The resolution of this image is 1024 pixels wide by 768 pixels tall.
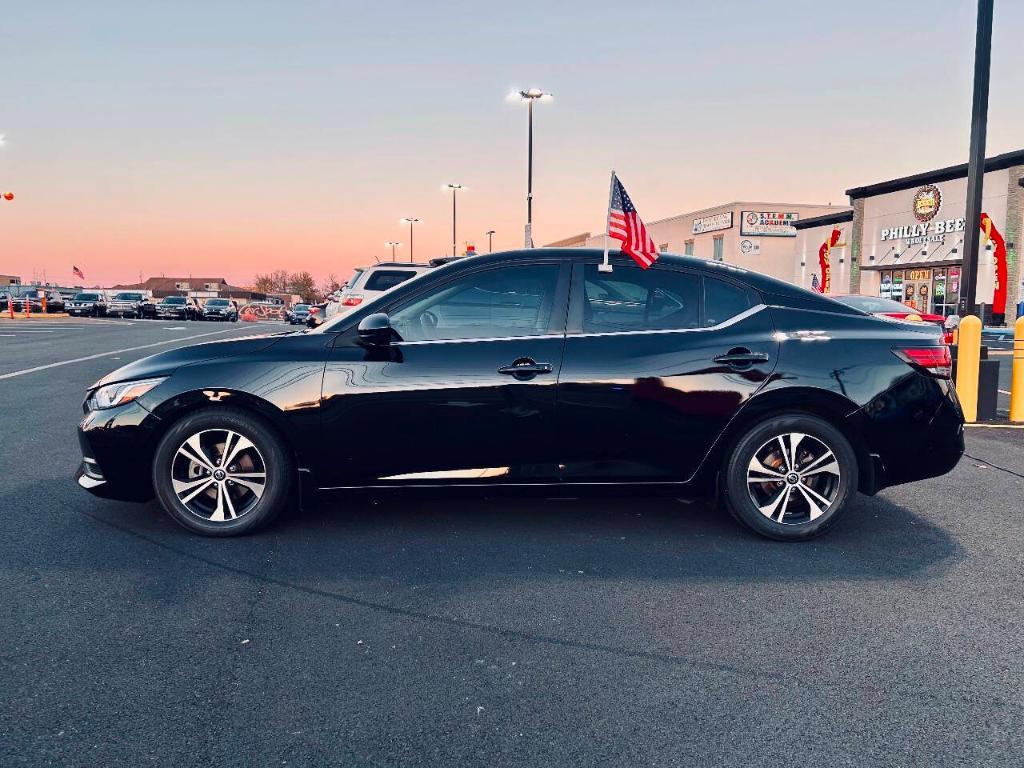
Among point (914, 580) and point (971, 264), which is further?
point (971, 264)

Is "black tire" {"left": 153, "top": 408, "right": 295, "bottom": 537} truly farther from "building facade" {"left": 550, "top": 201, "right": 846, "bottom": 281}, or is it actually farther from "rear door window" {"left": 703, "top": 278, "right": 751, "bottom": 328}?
"building facade" {"left": 550, "top": 201, "right": 846, "bottom": 281}

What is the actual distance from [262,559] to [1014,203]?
36233 millimetres

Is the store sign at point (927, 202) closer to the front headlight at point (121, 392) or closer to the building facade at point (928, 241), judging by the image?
the building facade at point (928, 241)

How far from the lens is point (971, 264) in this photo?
410 inches

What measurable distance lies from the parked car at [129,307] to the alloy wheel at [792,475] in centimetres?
5287

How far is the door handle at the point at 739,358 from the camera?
15.5ft

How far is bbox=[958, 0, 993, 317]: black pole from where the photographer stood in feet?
33.6

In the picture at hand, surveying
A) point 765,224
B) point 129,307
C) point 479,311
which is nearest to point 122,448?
point 479,311

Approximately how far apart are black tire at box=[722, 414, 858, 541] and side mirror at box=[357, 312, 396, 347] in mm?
2004

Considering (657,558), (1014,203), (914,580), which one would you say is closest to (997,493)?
(914,580)

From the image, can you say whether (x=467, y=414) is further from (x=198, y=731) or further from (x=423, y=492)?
(x=198, y=731)

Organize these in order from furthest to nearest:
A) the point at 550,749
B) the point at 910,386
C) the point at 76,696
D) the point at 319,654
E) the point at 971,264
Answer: the point at 971,264, the point at 910,386, the point at 319,654, the point at 76,696, the point at 550,749

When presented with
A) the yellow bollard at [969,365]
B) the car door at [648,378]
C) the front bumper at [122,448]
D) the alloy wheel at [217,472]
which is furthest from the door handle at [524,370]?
the yellow bollard at [969,365]

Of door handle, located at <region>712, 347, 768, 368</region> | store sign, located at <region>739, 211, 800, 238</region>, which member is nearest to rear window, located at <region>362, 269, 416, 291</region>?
door handle, located at <region>712, 347, 768, 368</region>
